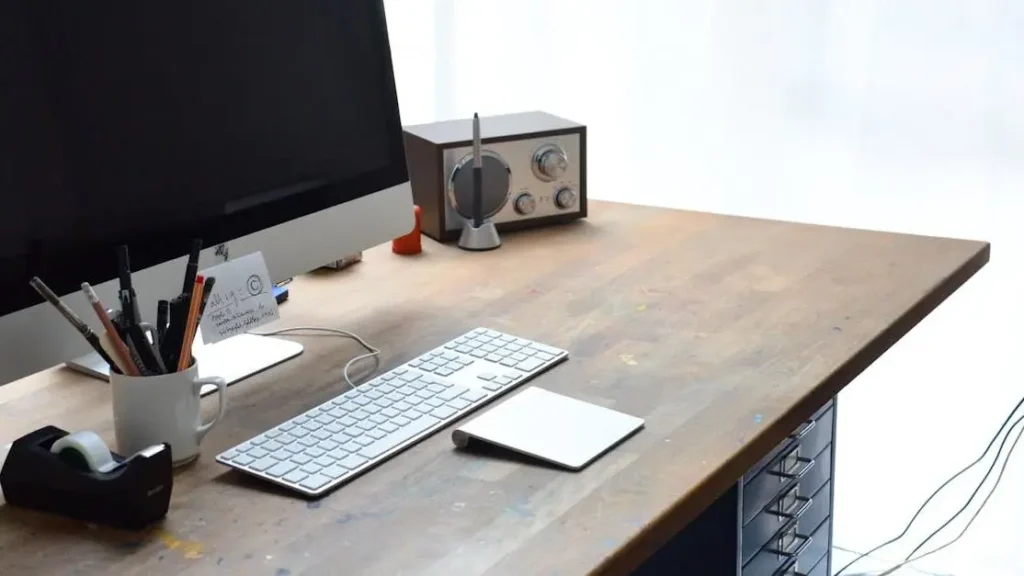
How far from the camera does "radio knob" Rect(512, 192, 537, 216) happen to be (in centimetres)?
156

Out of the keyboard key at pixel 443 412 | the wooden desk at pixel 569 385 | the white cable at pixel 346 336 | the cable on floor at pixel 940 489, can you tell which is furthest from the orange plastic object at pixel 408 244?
the cable on floor at pixel 940 489

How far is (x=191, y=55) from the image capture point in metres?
1.04

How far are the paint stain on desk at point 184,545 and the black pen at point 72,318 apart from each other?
0.52 feet

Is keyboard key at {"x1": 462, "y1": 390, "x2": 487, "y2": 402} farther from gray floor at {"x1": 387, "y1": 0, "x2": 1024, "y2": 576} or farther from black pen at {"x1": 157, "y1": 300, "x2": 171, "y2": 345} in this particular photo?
gray floor at {"x1": 387, "y1": 0, "x2": 1024, "y2": 576}

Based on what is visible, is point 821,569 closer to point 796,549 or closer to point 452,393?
point 796,549

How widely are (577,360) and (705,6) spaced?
1046 mm

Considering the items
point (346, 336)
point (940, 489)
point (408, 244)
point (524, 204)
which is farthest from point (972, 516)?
point (346, 336)

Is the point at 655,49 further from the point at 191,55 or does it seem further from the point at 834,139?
the point at 191,55

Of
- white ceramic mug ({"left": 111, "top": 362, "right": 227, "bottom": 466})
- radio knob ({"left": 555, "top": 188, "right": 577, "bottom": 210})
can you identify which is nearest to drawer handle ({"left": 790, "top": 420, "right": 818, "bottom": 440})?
radio knob ({"left": 555, "top": 188, "right": 577, "bottom": 210})

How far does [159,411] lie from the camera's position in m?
0.88

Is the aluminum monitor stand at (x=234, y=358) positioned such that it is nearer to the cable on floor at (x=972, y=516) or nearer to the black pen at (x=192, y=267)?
the black pen at (x=192, y=267)

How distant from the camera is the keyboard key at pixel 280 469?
86cm

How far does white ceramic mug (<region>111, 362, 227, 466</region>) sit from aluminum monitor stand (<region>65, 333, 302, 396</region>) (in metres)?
0.14

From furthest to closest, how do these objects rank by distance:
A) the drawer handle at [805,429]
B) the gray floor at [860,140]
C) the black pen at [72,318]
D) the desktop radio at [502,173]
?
the gray floor at [860,140] → the desktop radio at [502,173] → the drawer handle at [805,429] → the black pen at [72,318]
